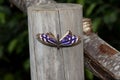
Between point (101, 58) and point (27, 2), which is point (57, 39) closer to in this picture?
point (101, 58)

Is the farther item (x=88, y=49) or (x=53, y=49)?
(x=88, y=49)

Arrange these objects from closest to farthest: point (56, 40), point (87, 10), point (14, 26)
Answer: point (56, 40)
point (87, 10)
point (14, 26)

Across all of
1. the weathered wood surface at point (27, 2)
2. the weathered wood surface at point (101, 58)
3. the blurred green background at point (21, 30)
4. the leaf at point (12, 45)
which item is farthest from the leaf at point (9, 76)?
the weathered wood surface at point (101, 58)

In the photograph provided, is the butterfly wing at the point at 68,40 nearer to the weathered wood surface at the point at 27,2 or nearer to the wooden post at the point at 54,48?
the wooden post at the point at 54,48

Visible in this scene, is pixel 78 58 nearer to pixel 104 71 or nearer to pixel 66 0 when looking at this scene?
pixel 104 71

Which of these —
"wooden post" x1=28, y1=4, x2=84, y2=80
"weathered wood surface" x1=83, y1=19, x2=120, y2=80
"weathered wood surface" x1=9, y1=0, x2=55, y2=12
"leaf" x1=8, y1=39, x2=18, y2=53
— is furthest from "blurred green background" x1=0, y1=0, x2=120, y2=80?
"wooden post" x1=28, y1=4, x2=84, y2=80

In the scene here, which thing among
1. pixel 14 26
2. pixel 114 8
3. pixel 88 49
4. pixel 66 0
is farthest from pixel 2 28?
pixel 88 49
